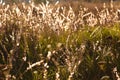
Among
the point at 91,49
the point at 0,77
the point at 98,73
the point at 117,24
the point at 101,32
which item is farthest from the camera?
the point at 117,24

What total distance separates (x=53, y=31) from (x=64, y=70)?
103 cm

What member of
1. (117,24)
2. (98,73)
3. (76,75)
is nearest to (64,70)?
(76,75)

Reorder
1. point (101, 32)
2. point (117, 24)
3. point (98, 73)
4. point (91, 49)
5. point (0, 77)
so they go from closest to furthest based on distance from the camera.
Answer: point (0, 77) → point (98, 73) → point (91, 49) → point (101, 32) → point (117, 24)

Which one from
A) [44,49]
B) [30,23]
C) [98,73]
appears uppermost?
[30,23]

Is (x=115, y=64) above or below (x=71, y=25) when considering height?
below

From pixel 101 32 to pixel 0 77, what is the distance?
1.44 metres

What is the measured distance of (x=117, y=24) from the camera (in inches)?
179

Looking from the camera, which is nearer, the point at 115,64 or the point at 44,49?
the point at 115,64

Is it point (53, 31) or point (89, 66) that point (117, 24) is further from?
Answer: point (89, 66)

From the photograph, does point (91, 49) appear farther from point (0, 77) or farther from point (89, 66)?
point (0, 77)

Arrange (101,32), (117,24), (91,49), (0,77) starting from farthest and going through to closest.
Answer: (117,24) → (101,32) → (91,49) → (0,77)

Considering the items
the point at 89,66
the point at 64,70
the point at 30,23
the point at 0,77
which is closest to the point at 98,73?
the point at 89,66

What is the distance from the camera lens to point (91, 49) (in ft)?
12.2

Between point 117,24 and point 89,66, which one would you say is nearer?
point 89,66
